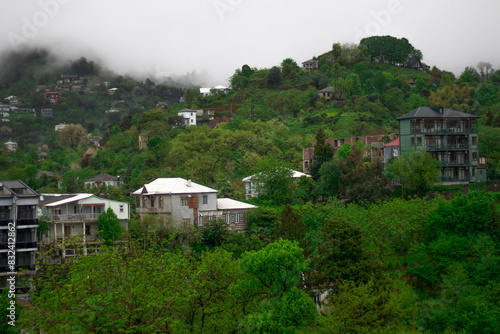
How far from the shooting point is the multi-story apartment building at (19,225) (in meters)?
37.2

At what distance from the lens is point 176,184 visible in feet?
156

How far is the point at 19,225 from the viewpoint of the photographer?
3903 centimetres

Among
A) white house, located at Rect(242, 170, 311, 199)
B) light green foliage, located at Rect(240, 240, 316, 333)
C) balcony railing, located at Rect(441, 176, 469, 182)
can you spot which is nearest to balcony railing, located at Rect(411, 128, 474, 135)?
balcony railing, located at Rect(441, 176, 469, 182)

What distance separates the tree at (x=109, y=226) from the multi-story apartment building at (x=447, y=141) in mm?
22128

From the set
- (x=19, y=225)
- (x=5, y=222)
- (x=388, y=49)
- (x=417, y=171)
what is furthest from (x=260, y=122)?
(x=5, y=222)

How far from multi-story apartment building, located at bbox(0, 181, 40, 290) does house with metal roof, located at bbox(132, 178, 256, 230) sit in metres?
7.58

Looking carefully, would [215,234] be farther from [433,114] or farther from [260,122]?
[260,122]

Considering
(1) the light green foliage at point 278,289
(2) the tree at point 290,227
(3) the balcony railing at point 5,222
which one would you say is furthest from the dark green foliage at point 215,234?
(1) the light green foliage at point 278,289

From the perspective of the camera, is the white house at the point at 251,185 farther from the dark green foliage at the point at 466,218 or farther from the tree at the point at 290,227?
the dark green foliage at the point at 466,218

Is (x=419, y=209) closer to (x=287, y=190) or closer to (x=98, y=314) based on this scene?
(x=287, y=190)

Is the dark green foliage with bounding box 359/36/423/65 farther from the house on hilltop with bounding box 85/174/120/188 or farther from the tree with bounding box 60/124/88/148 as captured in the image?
the house on hilltop with bounding box 85/174/120/188

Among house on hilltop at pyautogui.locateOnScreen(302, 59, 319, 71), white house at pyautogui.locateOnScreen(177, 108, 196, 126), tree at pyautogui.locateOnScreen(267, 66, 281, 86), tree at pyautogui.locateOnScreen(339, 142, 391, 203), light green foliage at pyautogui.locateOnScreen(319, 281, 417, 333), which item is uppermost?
house on hilltop at pyautogui.locateOnScreen(302, 59, 319, 71)

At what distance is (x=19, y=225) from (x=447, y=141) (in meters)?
31.2

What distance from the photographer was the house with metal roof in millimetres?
45281
